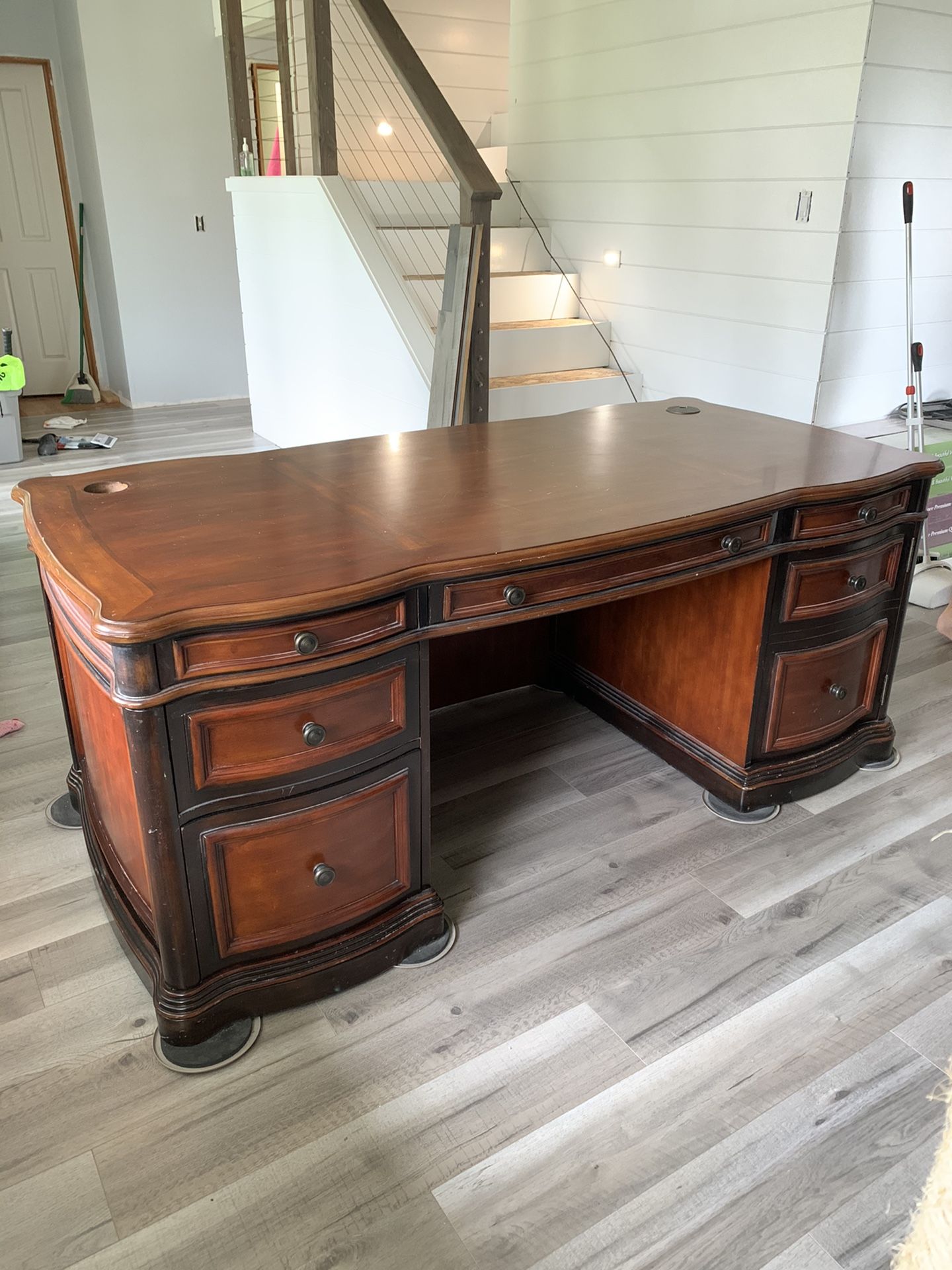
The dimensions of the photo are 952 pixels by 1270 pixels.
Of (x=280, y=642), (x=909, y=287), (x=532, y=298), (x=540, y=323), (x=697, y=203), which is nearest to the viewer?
(x=280, y=642)

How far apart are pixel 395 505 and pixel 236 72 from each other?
14.1 feet

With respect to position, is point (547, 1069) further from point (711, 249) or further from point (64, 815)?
point (711, 249)

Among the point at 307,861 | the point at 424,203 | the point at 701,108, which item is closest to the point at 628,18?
the point at 701,108

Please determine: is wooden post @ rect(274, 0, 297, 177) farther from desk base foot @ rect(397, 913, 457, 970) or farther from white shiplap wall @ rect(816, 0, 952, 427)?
desk base foot @ rect(397, 913, 457, 970)

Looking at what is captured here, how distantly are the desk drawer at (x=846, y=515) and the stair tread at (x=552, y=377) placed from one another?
2.22 metres

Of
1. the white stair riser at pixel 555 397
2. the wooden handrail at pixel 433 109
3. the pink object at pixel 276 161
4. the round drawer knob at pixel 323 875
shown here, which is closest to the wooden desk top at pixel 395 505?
the round drawer knob at pixel 323 875

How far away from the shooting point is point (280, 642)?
1355mm

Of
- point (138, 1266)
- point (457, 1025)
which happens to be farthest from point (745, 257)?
point (138, 1266)

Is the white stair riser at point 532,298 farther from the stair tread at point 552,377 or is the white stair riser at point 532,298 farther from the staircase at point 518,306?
the stair tread at point 552,377

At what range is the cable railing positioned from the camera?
3.27 m

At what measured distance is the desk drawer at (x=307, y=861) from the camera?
1.47 m

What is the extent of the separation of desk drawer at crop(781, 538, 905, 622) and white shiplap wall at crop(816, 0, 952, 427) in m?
1.67

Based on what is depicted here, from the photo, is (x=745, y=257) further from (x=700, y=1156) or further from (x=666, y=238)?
(x=700, y=1156)

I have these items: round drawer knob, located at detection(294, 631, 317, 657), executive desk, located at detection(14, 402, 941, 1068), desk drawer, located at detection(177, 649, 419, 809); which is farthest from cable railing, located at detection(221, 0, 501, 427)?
round drawer knob, located at detection(294, 631, 317, 657)
